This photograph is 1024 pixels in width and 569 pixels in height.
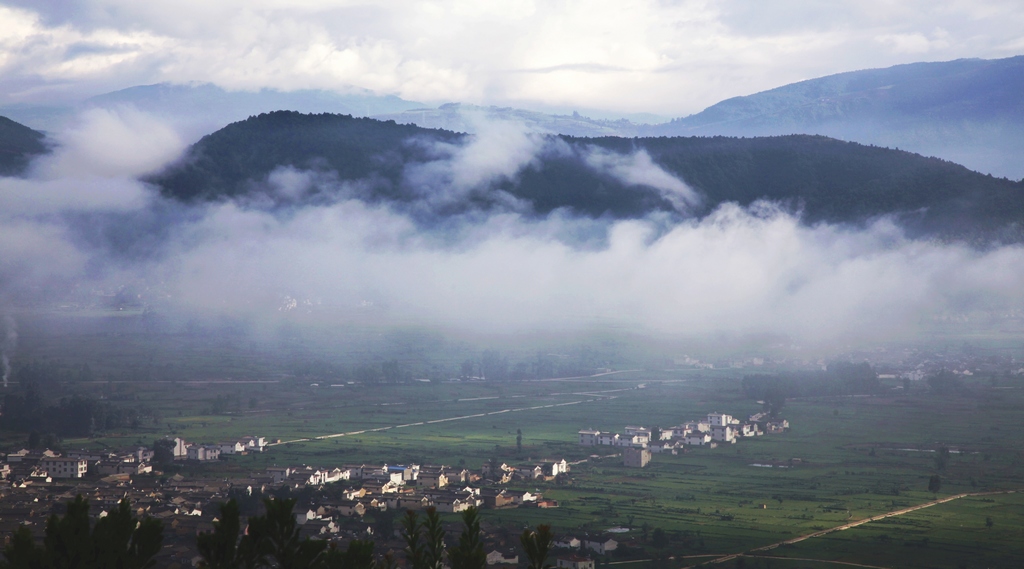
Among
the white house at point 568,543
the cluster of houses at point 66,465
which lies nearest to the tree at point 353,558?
the white house at point 568,543

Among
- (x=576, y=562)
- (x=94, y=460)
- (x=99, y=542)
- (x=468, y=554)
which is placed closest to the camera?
(x=468, y=554)

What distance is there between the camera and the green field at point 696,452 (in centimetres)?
2912

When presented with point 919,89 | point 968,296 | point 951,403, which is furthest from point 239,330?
point 919,89

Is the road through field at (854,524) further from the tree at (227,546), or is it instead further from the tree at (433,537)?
the tree at (227,546)

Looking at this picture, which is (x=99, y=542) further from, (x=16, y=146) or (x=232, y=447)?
(x=16, y=146)

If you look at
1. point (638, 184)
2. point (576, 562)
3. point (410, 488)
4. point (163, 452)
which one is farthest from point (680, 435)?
point (638, 184)

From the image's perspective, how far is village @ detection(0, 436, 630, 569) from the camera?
26875mm

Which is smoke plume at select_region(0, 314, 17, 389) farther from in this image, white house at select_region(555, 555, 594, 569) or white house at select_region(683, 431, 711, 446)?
white house at select_region(555, 555, 594, 569)

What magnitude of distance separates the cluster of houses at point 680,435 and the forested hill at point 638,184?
4072 cm

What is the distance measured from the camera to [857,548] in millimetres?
27797

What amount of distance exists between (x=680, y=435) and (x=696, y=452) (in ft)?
10.4

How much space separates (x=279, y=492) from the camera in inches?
1271

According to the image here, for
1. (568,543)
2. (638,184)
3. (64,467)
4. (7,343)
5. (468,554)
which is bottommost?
(568,543)

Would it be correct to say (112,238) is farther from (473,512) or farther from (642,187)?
(473,512)
